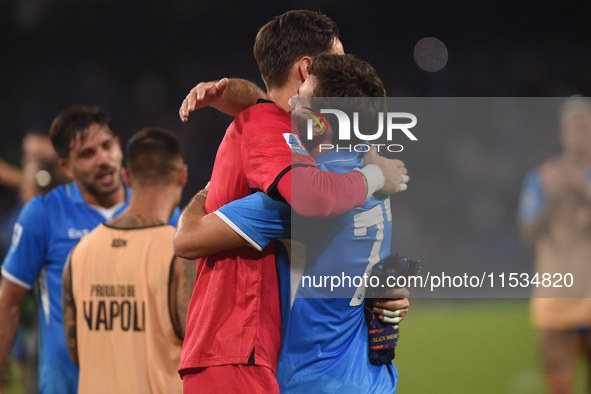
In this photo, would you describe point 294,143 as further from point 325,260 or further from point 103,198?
point 103,198

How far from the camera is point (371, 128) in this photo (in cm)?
197

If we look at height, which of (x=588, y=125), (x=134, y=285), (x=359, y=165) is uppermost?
(x=588, y=125)

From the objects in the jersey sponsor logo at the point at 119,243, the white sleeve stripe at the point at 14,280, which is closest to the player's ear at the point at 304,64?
the jersey sponsor logo at the point at 119,243

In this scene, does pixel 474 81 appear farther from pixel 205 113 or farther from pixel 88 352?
pixel 88 352

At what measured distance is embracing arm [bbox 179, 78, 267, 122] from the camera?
6.23 feet

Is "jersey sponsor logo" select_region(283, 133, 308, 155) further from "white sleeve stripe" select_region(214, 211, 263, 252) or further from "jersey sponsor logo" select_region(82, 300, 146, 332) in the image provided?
"jersey sponsor logo" select_region(82, 300, 146, 332)

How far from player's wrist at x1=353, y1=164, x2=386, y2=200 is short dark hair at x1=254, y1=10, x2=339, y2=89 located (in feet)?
1.76

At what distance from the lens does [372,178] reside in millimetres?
1767

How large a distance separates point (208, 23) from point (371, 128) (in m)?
11.4

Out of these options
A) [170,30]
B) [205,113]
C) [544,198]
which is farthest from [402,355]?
[170,30]

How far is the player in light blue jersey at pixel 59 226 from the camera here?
3.12 metres

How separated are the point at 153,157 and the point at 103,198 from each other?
29.2 inches

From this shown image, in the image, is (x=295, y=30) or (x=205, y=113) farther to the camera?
(x=205, y=113)

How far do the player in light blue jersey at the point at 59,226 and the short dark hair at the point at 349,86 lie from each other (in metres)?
1.65
